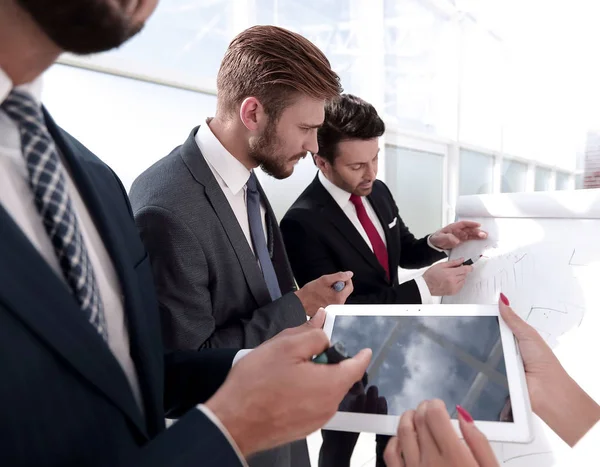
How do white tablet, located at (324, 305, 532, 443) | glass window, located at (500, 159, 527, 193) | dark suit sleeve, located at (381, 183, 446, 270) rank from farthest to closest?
1. glass window, located at (500, 159, 527, 193)
2. dark suit sleeve, located at (381, 183, 446, 270)
3. white tablet, located at (324, 305, 532, 443)

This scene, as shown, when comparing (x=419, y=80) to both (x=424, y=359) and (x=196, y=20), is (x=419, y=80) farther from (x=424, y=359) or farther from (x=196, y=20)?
(x=424, y=359)

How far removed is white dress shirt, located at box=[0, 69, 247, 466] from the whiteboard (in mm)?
740

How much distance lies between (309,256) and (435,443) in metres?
1.13

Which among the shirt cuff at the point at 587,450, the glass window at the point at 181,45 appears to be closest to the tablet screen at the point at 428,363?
the shirt cuff at the point at 587,450

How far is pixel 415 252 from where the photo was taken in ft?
6.58

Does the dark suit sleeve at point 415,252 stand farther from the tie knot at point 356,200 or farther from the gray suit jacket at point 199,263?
the gray suit jacket at point 199,263

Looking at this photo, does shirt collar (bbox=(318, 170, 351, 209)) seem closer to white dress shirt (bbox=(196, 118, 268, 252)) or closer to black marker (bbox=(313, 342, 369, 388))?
white dress shirt (bbox=(196, 118, 268, 252))

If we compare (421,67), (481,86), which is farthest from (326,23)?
(481,86)

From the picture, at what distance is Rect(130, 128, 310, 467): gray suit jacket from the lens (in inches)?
41.3

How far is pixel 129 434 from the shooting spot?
0.54 m

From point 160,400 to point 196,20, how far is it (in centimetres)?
177

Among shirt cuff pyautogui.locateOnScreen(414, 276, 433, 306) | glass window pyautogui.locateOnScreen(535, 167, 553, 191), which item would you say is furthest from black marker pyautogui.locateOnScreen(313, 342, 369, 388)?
glass window pyautogui.locateOnScreen(535, 167, 553, 191)

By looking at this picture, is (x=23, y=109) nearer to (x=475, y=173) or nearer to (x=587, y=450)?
(x=587, y=450)

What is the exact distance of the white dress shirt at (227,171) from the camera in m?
1.24
